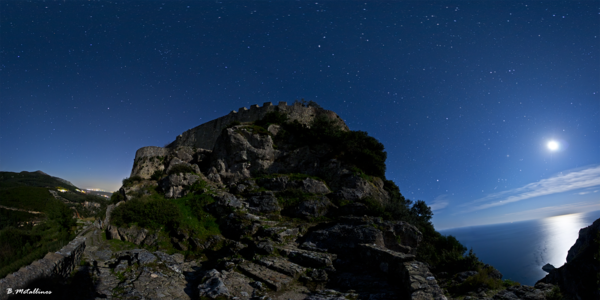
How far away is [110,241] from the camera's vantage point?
11430 mm

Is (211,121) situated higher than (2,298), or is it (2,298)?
(211,121)

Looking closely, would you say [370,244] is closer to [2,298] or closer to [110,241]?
[2,298]

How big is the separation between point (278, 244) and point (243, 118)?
27.8m

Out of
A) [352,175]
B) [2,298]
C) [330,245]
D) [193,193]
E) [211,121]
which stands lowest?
[2,298]

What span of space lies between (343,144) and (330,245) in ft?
46.2

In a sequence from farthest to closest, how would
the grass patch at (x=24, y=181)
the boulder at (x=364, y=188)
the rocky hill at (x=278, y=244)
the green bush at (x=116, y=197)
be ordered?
the grass patch at (x=24, y=181), the green bush at (x=116, y=197), the boulder at (x=364, y=188), the rocky hill at (x=278, y=244)

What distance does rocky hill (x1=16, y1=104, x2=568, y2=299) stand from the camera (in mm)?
7648

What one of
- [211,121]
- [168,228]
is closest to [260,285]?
[168,228]

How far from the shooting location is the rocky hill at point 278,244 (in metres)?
7.65

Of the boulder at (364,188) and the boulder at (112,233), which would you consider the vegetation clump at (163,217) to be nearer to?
the boulder at (112,233)

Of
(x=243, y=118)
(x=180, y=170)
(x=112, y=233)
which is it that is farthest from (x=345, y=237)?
(x=243, y=118)

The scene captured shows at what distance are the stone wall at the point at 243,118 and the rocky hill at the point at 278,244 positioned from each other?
11.4 meters

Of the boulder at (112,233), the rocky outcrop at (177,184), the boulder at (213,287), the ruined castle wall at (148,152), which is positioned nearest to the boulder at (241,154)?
the rocky outcrop at (177,184)

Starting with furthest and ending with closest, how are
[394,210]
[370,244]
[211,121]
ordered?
[211,121] < [394,210] < [370,244]
